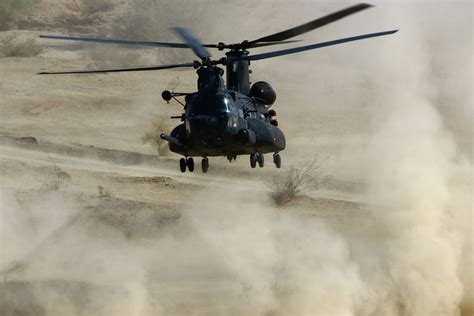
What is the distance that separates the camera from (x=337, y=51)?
58.7 meters

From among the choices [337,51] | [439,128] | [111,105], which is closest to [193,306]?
[439,128]

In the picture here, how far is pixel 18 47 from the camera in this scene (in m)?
59.0

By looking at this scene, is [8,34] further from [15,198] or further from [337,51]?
[15,198]

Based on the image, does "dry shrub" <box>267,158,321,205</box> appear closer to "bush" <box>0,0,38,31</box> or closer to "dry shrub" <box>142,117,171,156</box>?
"dry shrub" <box>142,117,171,156</box>

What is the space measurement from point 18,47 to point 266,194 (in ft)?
83.9

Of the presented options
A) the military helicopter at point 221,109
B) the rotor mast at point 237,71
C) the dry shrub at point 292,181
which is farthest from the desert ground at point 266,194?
the rotor mast at point 237,71

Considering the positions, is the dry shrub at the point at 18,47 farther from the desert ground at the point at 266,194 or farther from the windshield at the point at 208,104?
the windshield at the point at 208,104

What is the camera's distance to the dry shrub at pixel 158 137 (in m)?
44.6

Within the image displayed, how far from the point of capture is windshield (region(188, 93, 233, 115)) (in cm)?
2172

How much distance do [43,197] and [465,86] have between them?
16.6 metres

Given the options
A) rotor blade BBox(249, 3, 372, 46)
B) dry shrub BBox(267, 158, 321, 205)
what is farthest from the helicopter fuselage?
dry shrub BBox(267, 158, 321, 205)

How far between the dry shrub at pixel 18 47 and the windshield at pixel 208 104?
1517 inches

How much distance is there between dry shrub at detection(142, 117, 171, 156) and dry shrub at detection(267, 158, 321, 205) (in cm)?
566

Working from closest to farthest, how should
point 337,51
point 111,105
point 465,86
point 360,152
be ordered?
1. point 465,86
2. point 360,152
3. point 111,105
4. point 337,51
